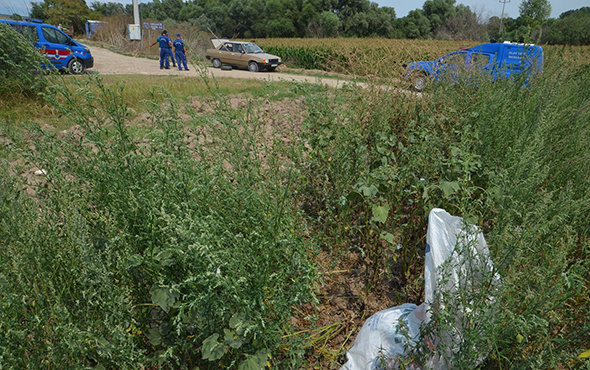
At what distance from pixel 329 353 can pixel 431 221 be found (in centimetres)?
92

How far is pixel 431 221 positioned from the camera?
2016mm

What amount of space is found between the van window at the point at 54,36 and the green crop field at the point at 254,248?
460 inches

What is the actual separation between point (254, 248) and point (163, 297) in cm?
45

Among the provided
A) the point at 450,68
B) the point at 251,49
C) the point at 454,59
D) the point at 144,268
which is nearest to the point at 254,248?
the point at 144,268

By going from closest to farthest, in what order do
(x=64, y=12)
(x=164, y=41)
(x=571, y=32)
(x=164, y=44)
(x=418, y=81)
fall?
(x=418, y=81) → (x=164, y=41) → (x=164, y=44) → (x=571, y=32) → (x=64, y=12)

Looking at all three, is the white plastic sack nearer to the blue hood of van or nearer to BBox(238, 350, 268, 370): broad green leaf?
BBox(238, 350, 268, 370): broad green leaf

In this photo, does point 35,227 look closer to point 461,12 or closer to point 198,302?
point 198,302

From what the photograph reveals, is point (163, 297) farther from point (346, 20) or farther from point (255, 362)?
point (346, 20)

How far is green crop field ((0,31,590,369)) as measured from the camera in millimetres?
1539

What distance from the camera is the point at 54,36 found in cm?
1177


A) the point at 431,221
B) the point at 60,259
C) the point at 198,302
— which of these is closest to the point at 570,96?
the point at 431,221

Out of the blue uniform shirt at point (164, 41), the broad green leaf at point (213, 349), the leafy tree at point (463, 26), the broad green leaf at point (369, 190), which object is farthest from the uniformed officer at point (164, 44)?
the leafy tree at point (463, 26)

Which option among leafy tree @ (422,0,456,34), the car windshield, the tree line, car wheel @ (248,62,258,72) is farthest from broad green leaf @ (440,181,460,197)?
leafy tree @ (422,0,456,34)

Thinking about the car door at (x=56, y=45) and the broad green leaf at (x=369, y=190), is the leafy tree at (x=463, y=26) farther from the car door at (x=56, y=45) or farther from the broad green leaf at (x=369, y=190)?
the broad green leaf at (x=369, y=190)
